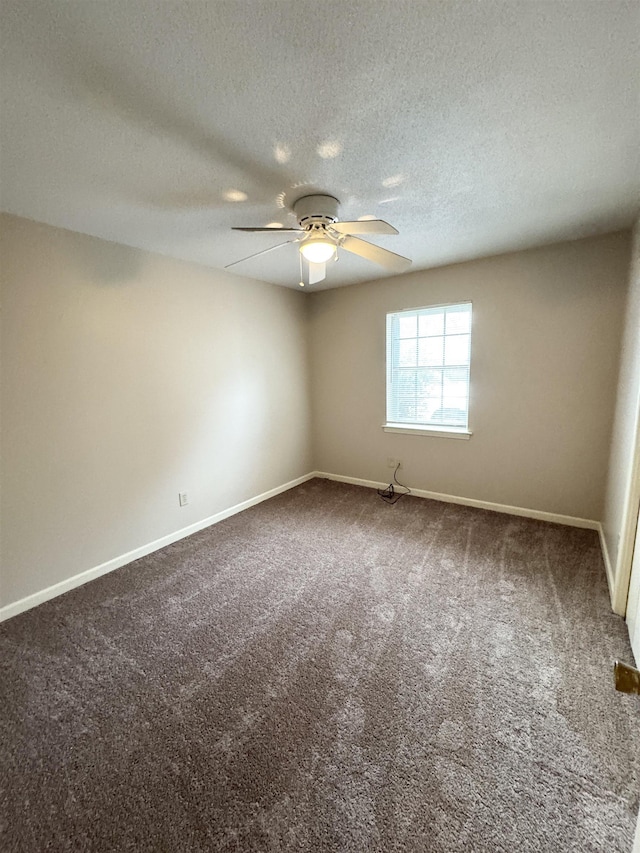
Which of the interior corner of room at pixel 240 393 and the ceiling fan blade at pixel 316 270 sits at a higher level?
the ceiling fan blade at pixel 316 270

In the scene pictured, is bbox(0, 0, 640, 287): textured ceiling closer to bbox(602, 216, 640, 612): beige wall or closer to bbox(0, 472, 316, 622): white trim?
bbox(602, 216, 640, 612): beige wall

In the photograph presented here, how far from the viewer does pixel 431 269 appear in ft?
10.8

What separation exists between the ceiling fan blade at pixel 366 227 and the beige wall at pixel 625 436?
62.0 inches

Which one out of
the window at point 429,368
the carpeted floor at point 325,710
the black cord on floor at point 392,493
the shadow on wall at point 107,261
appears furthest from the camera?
the black cord on floor at point 392,493

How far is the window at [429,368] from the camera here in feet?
10.8

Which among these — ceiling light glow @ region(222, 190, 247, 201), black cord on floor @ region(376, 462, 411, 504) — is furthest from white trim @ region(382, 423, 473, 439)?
ceiling light glow @ region(222, 190, 247, 201)

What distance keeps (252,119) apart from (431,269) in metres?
2.41

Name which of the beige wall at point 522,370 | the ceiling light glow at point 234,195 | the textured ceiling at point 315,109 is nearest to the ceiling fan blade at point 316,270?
the textured ceiling at point 315,109

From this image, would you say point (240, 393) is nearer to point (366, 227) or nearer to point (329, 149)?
point (366, 227)

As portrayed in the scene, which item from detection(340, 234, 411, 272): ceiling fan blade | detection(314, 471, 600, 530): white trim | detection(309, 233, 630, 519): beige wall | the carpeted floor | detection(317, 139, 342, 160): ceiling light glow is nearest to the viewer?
the carpeted floor

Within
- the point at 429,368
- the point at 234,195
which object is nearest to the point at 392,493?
the point at 429,368

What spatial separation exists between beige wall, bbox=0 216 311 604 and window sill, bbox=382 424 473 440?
1432 millimetres

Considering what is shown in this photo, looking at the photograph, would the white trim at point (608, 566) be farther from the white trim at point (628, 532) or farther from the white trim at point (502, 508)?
the white trim at point (502, 508)

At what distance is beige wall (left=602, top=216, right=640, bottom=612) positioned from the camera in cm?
187
